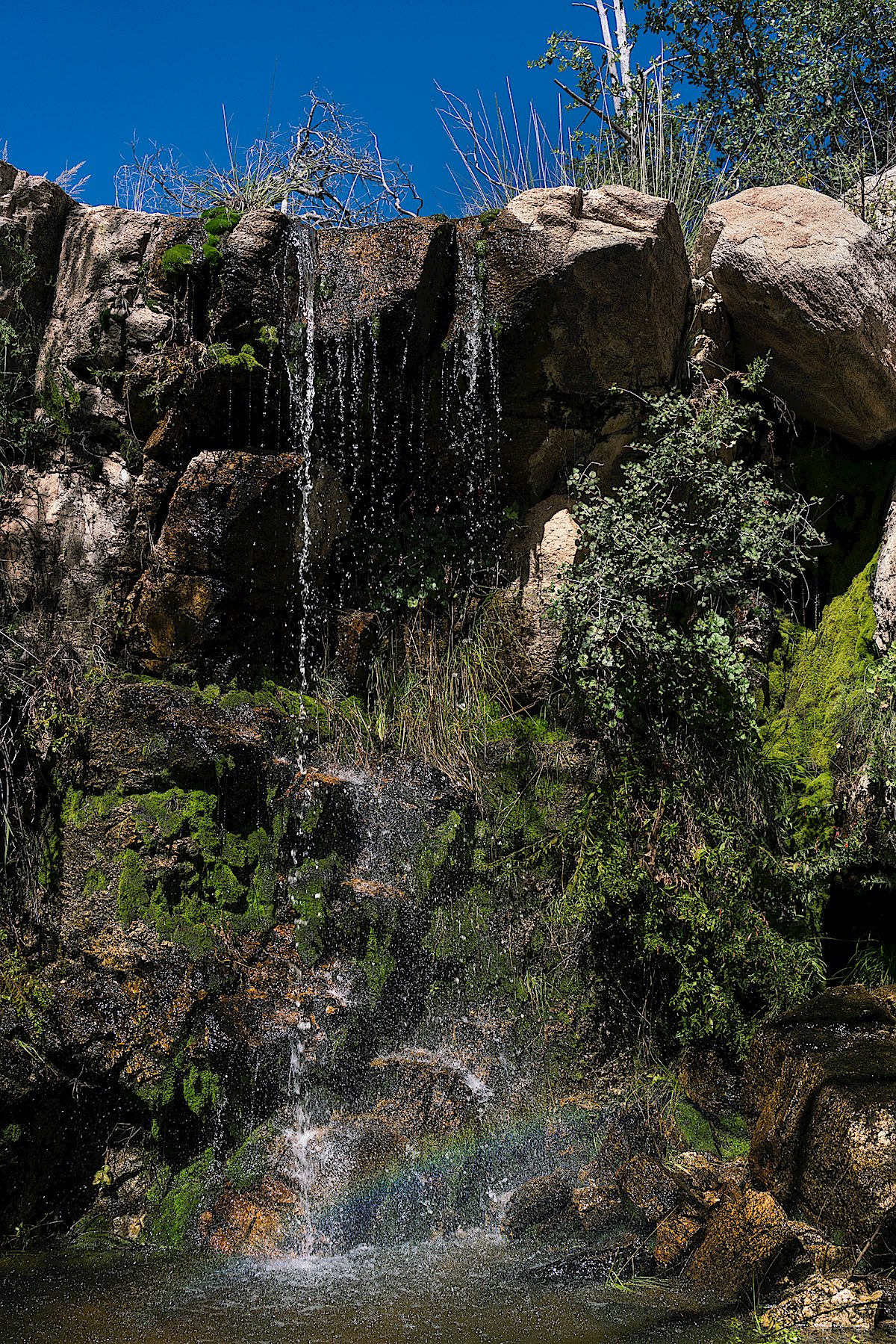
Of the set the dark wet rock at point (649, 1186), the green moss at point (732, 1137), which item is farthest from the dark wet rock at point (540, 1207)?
the green moss at point (732, 1137)

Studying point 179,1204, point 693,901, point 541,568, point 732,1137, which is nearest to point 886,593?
point 541,568

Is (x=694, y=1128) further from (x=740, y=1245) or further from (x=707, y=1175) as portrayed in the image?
(x=740, y=1245)

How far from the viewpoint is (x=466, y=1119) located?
15.1 feet

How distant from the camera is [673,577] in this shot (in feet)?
19.5

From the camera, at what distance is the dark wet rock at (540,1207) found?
409cm

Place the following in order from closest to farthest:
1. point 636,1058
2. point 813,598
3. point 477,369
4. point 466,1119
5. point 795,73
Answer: point 466,1119 → point 636,1058 → point 477,369 → point 813,598 → point 795,73

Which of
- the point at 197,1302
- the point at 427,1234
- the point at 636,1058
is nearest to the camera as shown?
the point at 197,1302

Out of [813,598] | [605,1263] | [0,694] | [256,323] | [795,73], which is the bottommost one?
[605,1263]

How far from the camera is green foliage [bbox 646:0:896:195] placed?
28.5 feet

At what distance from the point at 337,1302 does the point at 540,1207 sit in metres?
0.95

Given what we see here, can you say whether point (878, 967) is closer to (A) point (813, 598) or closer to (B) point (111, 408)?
(A) point (813, 598)

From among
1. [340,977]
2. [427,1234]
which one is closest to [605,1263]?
[427,1234]

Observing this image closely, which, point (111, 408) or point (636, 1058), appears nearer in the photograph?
point (636, 1058)

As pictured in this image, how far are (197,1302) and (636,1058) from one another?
2.25 meters
